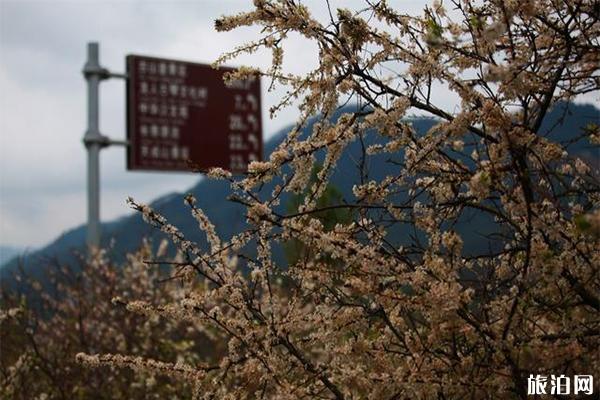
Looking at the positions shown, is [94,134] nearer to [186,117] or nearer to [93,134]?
[93,134]

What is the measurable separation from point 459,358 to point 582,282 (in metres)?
0.43

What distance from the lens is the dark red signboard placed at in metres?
16.2

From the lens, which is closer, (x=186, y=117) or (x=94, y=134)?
(x=94, y=134)

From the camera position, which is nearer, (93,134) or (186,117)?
(93,134)

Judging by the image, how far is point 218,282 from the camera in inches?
125

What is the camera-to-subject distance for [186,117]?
663 inches

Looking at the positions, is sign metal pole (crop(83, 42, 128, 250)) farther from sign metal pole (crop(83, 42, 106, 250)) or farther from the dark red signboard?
the dark red signboard

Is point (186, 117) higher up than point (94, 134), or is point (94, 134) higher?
point (186, 117)

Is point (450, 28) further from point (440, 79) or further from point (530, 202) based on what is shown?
point (530, 202)

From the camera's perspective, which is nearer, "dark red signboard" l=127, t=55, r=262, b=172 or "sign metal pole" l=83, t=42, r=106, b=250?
"sign metal pole" l=83, t=42, r=106, b=250

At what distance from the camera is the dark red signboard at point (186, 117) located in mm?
16172

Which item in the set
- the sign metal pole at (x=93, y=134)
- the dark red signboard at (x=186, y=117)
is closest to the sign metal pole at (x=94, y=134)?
the sign metal pole at (x=93, y=134)

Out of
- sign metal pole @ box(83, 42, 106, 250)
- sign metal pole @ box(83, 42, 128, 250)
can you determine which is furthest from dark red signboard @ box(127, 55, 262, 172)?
sign metal pole @ box(83, 42, 106, 250)

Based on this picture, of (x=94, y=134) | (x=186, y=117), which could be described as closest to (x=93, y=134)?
(x=94, y=134)
